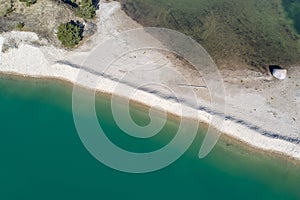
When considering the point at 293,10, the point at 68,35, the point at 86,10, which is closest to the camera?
the point at 68,35

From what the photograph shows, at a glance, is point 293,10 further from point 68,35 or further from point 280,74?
point 68,35

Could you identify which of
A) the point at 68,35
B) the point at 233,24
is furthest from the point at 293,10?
the point at 68,35

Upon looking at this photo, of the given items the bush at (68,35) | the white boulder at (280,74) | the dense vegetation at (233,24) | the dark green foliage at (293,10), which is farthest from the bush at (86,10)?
the dark green foliage at (293,10)

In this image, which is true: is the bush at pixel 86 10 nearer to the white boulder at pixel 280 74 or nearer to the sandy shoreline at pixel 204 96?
the sandy shoreline at pixel 204 96

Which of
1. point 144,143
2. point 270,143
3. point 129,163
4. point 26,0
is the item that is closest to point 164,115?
point 144,143

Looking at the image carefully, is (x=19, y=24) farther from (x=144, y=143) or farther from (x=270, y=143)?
(x=270, y=143)
